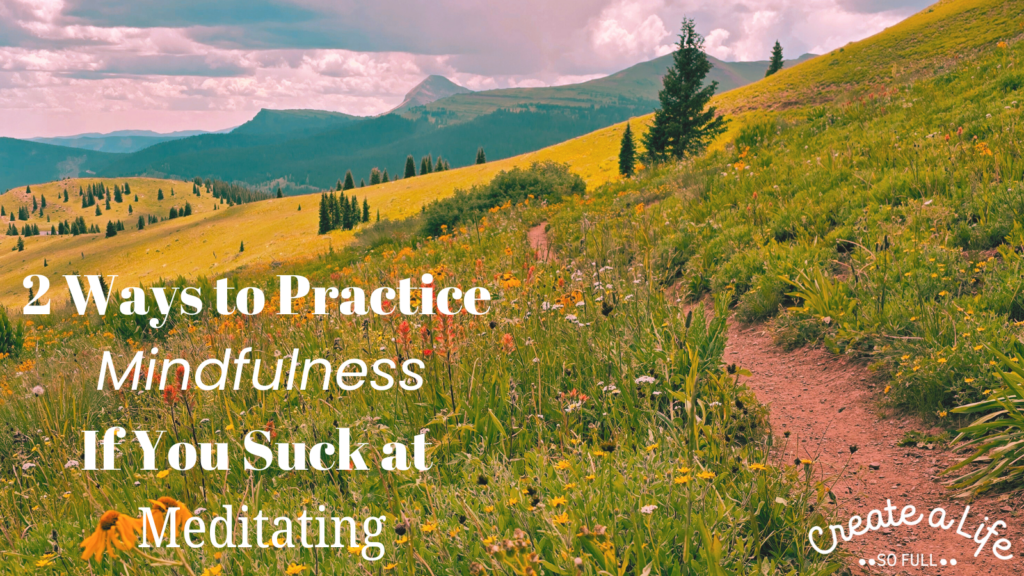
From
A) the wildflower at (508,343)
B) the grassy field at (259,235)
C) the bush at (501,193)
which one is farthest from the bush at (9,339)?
the grassy field at (259,235)

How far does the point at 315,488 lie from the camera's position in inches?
117

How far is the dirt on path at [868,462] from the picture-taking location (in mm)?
2338

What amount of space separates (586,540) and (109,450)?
3.09 m

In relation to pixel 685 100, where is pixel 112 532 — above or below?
below

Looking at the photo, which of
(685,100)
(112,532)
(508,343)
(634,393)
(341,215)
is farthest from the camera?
(341,215)

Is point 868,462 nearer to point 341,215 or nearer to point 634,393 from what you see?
point 634,393

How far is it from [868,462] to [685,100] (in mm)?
44617

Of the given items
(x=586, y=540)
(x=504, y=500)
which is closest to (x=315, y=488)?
(x=504, y=500)

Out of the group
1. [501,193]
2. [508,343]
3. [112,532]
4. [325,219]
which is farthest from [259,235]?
[112,532]

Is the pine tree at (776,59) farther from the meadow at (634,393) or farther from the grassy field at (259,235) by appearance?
the meadow at (634,393)

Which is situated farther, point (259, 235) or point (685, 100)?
point (259, 235)

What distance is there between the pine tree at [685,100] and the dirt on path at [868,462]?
40116mm

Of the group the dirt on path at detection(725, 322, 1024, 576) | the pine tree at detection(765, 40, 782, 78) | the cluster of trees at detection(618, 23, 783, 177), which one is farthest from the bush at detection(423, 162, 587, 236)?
the pine tree at detection(765, 40, 782, 78)

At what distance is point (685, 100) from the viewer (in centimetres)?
4275
